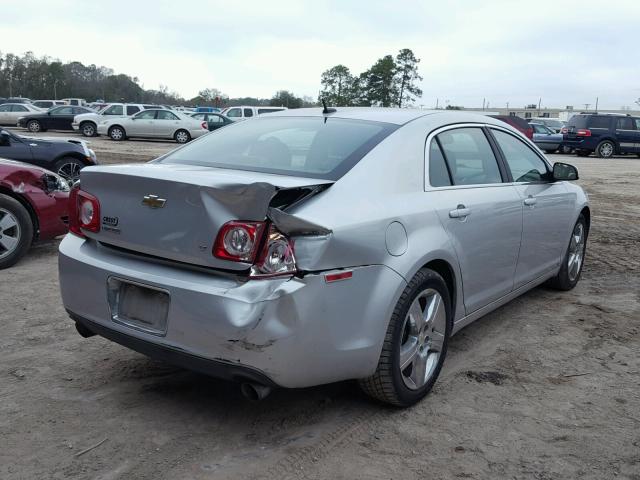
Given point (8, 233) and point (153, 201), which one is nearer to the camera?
point (153, 201)

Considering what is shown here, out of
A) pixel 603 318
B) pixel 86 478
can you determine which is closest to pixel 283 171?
pixel 86 478

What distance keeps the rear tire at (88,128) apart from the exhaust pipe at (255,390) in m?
29.1

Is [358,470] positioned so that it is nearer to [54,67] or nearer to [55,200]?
[55,200]

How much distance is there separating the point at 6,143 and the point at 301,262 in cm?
669

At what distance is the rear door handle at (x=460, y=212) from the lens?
372cm

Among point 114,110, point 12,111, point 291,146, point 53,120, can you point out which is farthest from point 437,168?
point 12,111

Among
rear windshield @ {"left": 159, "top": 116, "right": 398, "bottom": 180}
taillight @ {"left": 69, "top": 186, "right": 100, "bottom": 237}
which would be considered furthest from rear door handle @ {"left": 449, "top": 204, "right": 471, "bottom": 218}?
taillight @ {"left": 69, "top": 186, "right": 100, "bottom": 237}

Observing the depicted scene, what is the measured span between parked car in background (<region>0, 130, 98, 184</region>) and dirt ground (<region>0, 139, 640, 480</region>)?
14.2 ft

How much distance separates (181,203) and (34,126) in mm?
31617

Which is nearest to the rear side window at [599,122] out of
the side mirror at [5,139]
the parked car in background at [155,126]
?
the parked car in background at [155,126]

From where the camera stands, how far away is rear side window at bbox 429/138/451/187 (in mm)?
3756

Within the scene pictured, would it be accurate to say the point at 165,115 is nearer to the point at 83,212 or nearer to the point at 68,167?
the point at 68,167

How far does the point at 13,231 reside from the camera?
621 cm

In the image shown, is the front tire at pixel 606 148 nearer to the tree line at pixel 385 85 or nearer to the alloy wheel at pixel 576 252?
the alloy wheel at pixel 576 252
